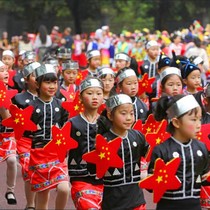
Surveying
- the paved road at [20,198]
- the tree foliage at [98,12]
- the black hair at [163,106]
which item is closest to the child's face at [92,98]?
the black hair at [163,106]

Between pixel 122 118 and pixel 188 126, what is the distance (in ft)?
3.16

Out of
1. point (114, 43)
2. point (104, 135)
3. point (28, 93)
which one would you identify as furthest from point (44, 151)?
point (114, 43)

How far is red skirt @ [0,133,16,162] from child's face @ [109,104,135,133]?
2977 millimetres

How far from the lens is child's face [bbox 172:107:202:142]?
6.77 metres

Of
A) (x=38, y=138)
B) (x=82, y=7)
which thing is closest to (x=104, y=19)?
(x=82, y=7)

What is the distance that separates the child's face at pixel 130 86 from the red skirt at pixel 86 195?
2.38 meters

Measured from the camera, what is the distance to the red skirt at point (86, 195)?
8047 mm

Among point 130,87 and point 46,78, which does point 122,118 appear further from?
point 130,87

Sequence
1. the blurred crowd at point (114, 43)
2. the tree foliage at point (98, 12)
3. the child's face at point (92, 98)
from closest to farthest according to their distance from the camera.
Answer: the child's face at point (92, 98)
the blurred crowd at point (114, 43)
the tree foliage at point (98, 12)

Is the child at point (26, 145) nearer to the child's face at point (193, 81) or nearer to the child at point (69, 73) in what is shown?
the child's face at point (193, 81)

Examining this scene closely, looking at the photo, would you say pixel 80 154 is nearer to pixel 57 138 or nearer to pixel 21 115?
pixel 57 138

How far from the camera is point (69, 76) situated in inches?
497

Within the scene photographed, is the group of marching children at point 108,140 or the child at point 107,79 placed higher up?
the child at point 107,79

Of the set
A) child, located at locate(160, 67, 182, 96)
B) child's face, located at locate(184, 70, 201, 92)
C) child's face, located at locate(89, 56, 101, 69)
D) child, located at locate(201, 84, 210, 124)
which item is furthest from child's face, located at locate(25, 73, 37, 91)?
child's face, located at locate(89, 56, 101, 69)
